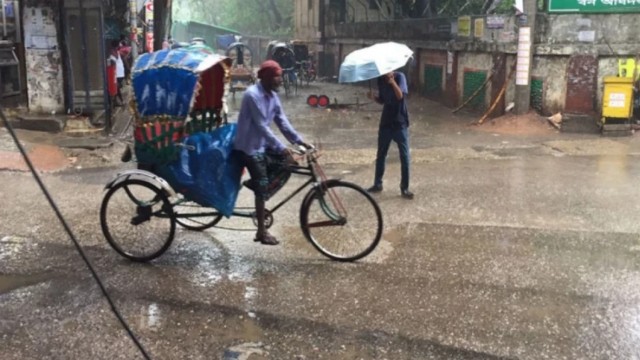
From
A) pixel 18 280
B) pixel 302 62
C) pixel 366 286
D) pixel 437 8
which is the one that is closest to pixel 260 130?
pixel 366 286

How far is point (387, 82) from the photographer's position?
7633mm

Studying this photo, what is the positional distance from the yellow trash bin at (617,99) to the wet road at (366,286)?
4858mm

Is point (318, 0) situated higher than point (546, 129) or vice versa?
point (318, 0)

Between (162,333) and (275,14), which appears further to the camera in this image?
(275,14)

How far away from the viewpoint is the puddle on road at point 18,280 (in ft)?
16.7

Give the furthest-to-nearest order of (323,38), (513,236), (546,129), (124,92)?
1. (323,38)
2. (124,92)
3. (546,129)
4. (513,236)

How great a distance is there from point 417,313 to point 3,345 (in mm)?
2732

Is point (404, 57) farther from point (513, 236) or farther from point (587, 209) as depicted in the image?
point (587, 209)

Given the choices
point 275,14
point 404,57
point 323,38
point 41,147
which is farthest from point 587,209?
point 275,14

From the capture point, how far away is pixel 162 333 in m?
4.28

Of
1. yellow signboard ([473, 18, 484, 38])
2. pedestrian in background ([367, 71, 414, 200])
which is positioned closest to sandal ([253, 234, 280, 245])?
pedestrian in background ([367, 71, 414, 200])

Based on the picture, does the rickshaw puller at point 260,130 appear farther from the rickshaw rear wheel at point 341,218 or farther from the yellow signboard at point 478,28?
the yellow signboard at point 478,28

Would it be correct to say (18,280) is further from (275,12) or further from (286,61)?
(275,12)

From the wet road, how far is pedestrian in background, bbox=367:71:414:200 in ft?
1.44
